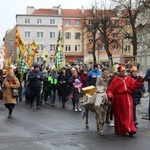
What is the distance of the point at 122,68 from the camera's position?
33.2 ft

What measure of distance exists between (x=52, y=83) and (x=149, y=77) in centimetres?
689

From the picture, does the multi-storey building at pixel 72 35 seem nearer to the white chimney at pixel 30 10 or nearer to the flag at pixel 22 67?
the white chimney at pixel 30 10

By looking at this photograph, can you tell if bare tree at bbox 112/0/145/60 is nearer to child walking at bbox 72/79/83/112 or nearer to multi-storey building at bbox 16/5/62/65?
child walking at bbox 72/79/83/112

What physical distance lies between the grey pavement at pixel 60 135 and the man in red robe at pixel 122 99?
323 mm

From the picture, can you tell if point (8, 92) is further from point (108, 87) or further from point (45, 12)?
point (45, 12)

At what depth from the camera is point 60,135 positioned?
989cm

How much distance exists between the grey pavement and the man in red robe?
0.32 meters

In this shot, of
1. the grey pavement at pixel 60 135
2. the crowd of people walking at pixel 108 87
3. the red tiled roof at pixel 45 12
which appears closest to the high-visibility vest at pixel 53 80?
the crowd of people walking at pixel 108 87

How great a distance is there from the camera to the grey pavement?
8.55m

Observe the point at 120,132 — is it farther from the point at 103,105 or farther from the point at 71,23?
the point at 71,23

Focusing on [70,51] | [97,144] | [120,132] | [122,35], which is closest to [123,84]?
[120,132]

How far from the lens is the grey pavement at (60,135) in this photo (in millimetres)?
8547

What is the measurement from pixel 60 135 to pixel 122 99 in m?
1.80

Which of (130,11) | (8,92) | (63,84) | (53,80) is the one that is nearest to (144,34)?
(130,11)
